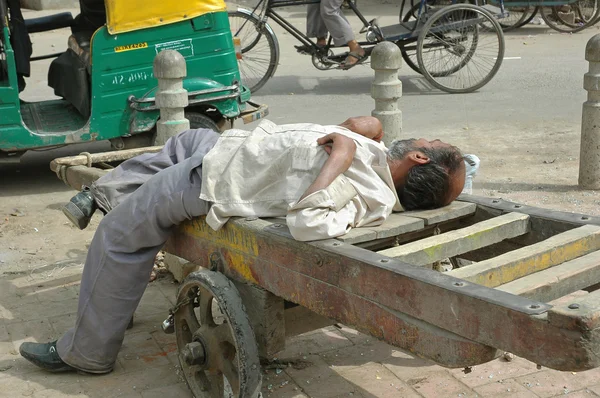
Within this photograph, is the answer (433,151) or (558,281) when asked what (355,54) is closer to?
(433,151)

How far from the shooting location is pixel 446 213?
3.18 m

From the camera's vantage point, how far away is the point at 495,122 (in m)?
8.24

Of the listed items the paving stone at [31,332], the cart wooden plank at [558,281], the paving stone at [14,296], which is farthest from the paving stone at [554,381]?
the paving stone at [14,296]

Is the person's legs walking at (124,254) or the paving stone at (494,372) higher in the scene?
the person's legs walking at (124,254)

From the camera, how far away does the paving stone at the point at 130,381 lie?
351 centimetres

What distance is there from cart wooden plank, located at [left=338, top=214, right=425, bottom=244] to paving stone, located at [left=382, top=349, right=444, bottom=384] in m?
0.72

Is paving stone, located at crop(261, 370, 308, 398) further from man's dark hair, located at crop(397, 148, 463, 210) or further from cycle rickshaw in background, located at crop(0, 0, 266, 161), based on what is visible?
cycle rickshaw in background, located at crop(0, 0, 266, 161)

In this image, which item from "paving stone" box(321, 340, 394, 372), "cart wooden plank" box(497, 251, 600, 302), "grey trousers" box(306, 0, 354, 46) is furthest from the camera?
"grey trousers" box(306, 0, 354, 46)

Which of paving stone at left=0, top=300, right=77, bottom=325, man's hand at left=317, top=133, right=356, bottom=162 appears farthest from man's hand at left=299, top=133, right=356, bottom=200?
paving stone at left=0, top=300, right=77, bottom=325

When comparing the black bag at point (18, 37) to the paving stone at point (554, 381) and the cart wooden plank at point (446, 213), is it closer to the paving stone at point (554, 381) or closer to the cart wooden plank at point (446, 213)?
the cart wooden plank at point (446, 213)

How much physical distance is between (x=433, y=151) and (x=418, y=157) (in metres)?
0.06

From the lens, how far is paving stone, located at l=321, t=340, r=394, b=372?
3.71 meters

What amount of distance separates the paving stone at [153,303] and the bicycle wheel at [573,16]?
10.5 meters

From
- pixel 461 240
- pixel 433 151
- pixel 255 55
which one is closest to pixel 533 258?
pixel 461 240
